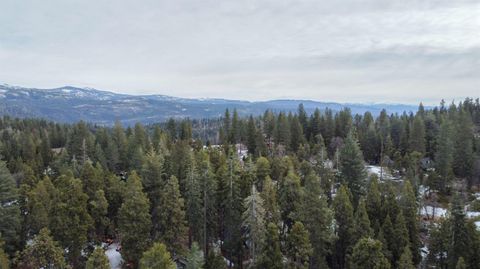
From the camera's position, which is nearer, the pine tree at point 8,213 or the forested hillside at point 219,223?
the forested hillside at point 219,223

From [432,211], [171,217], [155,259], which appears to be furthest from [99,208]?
[432,211]

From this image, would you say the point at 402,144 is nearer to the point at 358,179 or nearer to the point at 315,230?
the point at 358,179

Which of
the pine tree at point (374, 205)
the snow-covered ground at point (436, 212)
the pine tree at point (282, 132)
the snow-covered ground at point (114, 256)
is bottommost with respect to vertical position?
the snow-covered ground at point (114, 256)

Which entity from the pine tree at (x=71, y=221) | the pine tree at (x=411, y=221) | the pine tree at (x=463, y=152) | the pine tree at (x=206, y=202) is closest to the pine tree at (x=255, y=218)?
the pine tree at (x=206, y=202)

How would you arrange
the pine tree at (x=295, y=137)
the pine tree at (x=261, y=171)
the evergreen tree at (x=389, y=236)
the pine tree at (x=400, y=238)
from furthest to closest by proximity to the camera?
the pine tree at (x=295, y=137), the pine tree at (x=261, y=171), the evergreen tree at (x=389, y=236), the pine tree at (x=400, y=238)

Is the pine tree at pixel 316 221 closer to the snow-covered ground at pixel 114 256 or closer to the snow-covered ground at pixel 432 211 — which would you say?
the snow-covered ground at pixel 114 256

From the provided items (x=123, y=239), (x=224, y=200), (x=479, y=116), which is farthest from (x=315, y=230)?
(x=479, y=116)
